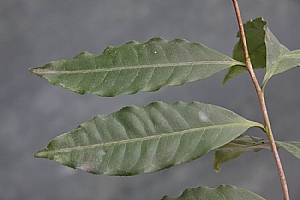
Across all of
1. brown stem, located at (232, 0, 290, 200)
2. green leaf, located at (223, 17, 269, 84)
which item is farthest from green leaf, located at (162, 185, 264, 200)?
green leaf, located at (223, 17, 269, 84)

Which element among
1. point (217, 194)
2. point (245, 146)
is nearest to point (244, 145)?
point (245, 146)

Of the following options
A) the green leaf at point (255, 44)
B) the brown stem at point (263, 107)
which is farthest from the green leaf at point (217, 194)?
the green leaf at point (255, 44)

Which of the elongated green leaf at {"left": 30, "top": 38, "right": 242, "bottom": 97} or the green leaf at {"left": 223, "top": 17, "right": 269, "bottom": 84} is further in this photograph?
the green leaf at {"left": 223, "top": 17, "right": 269, "bottom": 84}

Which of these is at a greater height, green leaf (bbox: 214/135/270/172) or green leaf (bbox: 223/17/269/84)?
green leaf (bbox: 223/17/269/84)

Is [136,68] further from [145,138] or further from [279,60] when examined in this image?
[279,60]

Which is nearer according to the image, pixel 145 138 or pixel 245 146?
pixel 145 138

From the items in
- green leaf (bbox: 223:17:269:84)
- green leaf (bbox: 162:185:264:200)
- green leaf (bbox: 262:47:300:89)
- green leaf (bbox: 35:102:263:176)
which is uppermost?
green leaf (bbox: 223:17:269:84)

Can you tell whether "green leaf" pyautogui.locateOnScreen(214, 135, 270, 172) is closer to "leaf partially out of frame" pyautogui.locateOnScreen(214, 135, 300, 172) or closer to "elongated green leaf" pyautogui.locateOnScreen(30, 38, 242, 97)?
"leaf partially out of frame" pyautogui.locateOnScreen(214, 135, 300, 172)

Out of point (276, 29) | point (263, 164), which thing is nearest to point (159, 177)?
point (263, 164)
